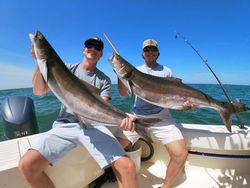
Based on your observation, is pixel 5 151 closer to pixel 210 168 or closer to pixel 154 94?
pixel 154 94

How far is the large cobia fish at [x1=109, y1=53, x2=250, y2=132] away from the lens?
10.1 feet

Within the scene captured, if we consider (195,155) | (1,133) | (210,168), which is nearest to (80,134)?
(195,155)

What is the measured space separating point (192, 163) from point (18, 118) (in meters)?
3.24

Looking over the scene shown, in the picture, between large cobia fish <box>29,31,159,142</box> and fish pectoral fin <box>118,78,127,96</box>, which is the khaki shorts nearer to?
fish pectoral fin <box>118,78,127,96</box>

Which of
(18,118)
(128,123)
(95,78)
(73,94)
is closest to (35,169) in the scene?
(73,94)

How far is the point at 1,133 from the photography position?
7.11 m

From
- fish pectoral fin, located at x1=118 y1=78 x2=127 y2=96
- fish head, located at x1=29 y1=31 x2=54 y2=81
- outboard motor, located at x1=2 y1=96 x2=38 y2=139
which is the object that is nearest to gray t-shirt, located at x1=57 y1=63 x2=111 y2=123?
fish pectoral fin, located at x1=118 y1=78 x2=127 y2=96

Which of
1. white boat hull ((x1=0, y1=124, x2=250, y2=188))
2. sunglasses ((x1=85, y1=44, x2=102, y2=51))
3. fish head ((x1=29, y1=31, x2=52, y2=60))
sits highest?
sunglasses ((x1=85, y1=44, x2=102, y2=51))

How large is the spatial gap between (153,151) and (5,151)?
2421 mm

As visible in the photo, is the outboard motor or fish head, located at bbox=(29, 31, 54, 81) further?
the outboard motor

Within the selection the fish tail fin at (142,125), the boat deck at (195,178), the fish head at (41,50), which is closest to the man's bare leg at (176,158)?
the boat deck at (195,178)

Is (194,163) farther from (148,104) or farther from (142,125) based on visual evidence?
(142,125)

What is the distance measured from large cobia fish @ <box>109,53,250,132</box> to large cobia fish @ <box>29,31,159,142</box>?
2.54ft

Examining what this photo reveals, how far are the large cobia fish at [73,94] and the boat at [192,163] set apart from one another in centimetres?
66
